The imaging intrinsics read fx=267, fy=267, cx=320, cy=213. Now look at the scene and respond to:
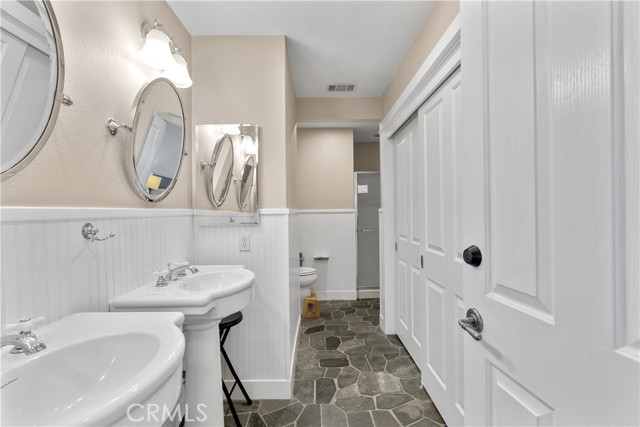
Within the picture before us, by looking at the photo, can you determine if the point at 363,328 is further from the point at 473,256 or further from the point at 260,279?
the point at 473,256

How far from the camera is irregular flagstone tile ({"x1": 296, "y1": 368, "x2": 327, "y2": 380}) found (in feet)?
6.64

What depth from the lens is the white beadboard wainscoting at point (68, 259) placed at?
761mm

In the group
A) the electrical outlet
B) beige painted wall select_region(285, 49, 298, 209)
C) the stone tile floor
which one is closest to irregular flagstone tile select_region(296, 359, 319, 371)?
the stone tile floor

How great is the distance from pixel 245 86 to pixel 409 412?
241 cm

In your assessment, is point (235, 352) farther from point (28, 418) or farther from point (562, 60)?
point (562, 60)

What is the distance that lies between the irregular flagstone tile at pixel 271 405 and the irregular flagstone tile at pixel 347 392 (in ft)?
1.07

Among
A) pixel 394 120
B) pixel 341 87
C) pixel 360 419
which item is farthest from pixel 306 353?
pixel 341 87

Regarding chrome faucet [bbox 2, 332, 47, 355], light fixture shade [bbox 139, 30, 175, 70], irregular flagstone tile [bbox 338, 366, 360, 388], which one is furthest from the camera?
irregular flagstone tile [bbox 338, 366, 360, 388]

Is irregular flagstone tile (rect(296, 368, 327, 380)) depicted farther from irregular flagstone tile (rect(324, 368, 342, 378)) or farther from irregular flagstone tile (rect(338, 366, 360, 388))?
irregular flagstone tile (rect(338, 366, 360, 388))

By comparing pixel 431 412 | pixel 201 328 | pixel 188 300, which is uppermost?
pixel 188 300

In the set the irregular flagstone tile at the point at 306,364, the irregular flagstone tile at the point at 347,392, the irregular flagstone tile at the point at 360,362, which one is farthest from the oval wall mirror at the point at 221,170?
the irregular flagstone tile at the point at 360,362

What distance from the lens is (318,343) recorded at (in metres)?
2.55

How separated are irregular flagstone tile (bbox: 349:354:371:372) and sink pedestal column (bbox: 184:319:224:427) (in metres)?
1.22

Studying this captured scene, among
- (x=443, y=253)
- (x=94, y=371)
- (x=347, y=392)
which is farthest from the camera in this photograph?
(x=347, y=392)
